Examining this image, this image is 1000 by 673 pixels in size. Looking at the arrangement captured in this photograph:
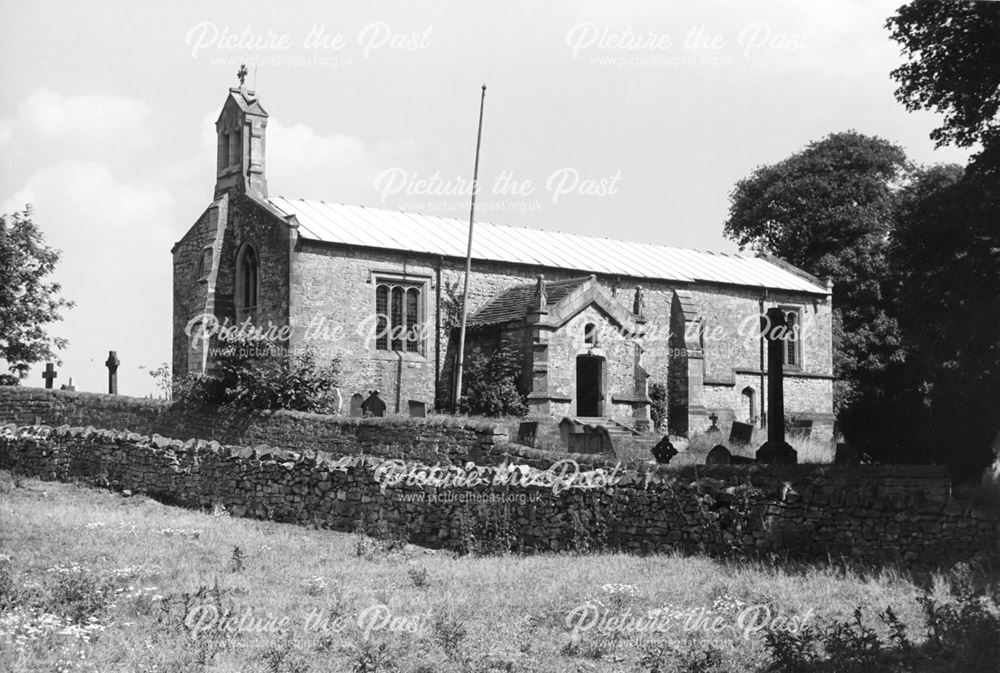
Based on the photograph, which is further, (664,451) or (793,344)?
(793,344)

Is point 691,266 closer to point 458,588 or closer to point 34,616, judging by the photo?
point 458,588

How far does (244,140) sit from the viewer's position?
3356 centimetres

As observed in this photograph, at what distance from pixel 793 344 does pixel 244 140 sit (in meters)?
23.2

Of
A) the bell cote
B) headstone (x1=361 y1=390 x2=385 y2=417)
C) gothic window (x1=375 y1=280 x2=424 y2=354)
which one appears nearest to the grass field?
headstone (x1=361 y1=390 x2=385 y2=417)

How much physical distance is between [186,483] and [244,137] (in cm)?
1552

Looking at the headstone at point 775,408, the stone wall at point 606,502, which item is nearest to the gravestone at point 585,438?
the headstone at point 775,408

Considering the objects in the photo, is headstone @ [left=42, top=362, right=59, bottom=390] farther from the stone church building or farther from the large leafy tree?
the large leafy tree

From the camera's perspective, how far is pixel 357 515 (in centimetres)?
1856

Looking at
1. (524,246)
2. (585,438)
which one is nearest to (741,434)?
(585,438)

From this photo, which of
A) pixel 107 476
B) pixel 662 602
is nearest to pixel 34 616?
pixel 662 602

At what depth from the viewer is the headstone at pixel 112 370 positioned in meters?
31.2

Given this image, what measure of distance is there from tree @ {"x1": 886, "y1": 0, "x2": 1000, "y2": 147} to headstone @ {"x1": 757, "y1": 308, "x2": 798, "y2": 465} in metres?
4.11

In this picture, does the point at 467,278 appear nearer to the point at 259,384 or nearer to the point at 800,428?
the point at 259,384

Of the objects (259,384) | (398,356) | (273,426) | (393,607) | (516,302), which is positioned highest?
(516,302)
